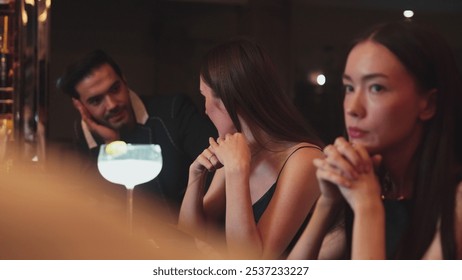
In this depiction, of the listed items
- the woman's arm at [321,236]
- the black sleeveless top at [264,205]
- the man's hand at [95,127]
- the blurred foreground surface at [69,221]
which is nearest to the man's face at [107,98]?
the man's hand at [95,127]

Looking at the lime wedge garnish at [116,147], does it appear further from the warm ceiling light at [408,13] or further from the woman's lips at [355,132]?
the warm ceiling light at [408,13]

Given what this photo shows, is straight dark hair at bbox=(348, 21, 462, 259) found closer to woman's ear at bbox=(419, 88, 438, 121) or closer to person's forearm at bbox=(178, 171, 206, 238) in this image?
woman's ear at bbox=(419, 88, 438, 121)

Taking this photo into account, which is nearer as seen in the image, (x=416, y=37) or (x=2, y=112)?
(x=416, y=37)

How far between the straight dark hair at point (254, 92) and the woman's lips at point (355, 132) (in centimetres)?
10

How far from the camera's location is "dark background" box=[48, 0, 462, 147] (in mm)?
1540

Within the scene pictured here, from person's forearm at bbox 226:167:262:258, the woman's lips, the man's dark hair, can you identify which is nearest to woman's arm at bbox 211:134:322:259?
person's forearm at bbox 226:167:262:258

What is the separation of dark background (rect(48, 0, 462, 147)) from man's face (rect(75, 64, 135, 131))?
1.3 inches

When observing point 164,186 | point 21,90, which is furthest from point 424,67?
point 21,90

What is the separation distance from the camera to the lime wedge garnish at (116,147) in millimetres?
1567

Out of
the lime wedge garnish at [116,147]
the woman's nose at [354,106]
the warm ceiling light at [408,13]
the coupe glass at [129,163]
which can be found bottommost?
the coupe glass at [129,163]

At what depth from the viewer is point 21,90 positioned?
1.62 meters

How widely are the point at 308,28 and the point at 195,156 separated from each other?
1.28 feet

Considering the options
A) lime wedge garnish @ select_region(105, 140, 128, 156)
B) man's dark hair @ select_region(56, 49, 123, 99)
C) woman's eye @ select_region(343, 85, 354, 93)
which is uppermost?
man's dark hair @ select_region(56, 49, 123, 99)
